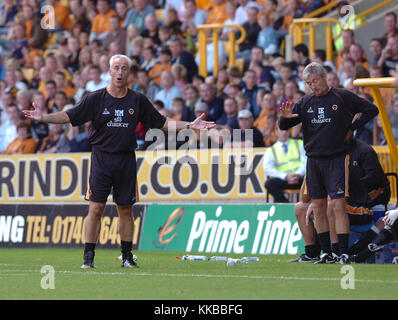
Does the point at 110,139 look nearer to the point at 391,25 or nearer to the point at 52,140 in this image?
the point at 391,25

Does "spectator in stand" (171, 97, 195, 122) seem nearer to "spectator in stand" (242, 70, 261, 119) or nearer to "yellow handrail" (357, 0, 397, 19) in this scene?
"spectator in stand" (242, 70, 261, 119)

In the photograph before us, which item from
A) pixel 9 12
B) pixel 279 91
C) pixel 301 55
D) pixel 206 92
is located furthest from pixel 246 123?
pixel 9 12

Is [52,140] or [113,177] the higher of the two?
[113,177]

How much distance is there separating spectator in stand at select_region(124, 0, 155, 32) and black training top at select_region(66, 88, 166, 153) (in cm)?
1351

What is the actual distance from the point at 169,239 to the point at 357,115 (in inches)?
216

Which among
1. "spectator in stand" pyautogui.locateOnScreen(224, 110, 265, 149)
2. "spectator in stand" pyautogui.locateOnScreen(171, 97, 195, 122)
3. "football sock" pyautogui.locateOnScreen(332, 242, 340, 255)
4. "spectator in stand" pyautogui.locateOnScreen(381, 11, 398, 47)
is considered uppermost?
"spectator in stand" pyautogui.locateOnScreen(381, 11, 398, 47)

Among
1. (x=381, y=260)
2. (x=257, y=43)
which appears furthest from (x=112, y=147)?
(x=257, y=43)

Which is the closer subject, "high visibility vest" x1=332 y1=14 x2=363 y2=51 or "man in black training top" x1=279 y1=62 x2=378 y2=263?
"man in black training top" x1=279 y1=62 x2=378 y2=263

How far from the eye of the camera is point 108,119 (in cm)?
1199

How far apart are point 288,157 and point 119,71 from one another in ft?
19.7

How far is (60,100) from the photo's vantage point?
23.0m

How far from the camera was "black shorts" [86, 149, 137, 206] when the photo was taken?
12.0 m

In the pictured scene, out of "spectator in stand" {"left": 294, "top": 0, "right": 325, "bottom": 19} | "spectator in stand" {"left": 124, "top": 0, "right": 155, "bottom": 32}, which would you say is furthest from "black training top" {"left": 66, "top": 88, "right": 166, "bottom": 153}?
"spectator in stand" {"left": 124, "top": 0, "right": 155, "bottom": 32}
